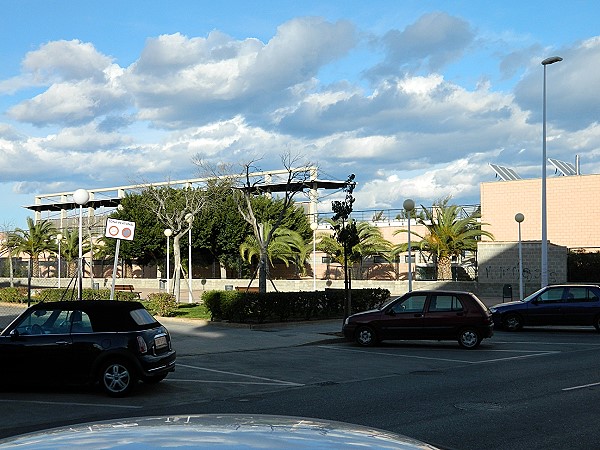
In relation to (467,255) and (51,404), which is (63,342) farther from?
(467,255)

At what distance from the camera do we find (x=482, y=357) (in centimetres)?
1862

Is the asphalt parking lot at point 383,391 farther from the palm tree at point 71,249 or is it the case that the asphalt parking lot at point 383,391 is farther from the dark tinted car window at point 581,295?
the palm tree at point 71,249

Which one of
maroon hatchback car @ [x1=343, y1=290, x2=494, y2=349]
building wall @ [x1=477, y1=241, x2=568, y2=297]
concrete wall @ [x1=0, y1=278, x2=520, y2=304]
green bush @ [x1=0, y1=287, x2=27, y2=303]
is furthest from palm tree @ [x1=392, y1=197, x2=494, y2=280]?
maroon hatchback car @ [x1=343, y1=290, x2=494, y2=349]

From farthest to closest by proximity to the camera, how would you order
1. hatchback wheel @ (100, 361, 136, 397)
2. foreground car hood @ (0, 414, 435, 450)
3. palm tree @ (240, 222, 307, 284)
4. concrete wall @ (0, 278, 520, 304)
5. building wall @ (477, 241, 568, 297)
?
palm tree @ (240, 222, 307, 284)
concrete wall @ (0, 278, 520, 304)
building wall @ (477, 241, 568, 297)
hatchback wheel @ (100, 361, 136, 397)
foreground car hood @ (0, 414, 435, 450)

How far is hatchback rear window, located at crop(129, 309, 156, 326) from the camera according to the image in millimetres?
13086

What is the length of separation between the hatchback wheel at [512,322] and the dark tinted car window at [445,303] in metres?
6.44

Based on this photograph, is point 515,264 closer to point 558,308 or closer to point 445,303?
point 558,308

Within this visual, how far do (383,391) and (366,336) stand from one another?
7.72 metres

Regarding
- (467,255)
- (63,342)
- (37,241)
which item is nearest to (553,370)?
(63,342)

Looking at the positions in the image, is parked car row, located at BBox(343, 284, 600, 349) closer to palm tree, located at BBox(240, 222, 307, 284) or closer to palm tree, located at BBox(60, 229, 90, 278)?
palm tree, located at BBox(240, 222, 307, 284)

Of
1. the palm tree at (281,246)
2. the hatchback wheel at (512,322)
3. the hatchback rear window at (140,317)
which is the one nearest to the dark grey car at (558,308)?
the hatchback wheel at (512,322)

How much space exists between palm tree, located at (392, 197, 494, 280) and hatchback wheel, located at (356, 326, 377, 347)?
1002 inches

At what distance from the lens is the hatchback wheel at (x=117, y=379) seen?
1260cm

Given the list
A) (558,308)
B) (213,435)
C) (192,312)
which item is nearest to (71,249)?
(192,312)
